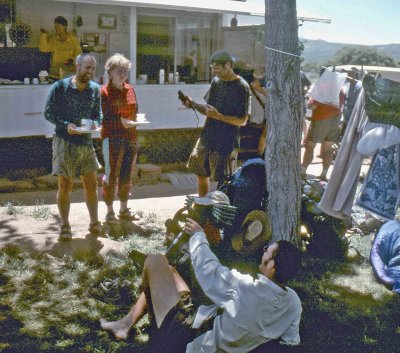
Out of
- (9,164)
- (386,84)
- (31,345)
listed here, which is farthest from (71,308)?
(9,164)

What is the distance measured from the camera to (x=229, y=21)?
11.3m

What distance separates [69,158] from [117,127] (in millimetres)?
761

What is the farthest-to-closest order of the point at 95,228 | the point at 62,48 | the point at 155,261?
the point at 62,48 → the point at 95,228 → the point at 155,261

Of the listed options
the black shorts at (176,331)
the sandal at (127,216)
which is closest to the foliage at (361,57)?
the sandal at (127,216)

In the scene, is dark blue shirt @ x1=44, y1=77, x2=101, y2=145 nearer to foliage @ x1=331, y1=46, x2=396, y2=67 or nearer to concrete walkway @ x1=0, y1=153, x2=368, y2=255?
concrete walkway @ x1=0, y1=153, x2=368, y2=255

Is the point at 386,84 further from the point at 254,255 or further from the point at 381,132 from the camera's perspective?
the point at 254,255

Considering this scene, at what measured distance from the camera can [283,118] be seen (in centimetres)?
495

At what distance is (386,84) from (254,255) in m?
1.81

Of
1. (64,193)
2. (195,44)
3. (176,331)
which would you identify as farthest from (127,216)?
(195,44)

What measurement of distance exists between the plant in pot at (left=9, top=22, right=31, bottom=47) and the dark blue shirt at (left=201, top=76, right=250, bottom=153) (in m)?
5.12

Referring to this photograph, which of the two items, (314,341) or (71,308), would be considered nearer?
(314,341)

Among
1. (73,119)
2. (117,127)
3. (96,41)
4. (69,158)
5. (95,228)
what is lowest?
(95,228)

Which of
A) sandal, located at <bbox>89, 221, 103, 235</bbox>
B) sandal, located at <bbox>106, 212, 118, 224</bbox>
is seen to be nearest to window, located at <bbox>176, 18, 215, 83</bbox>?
sandal, located at <bbox>106, 212, 118, 224</bbox>

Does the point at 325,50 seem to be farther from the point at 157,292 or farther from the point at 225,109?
the point at 157,292
